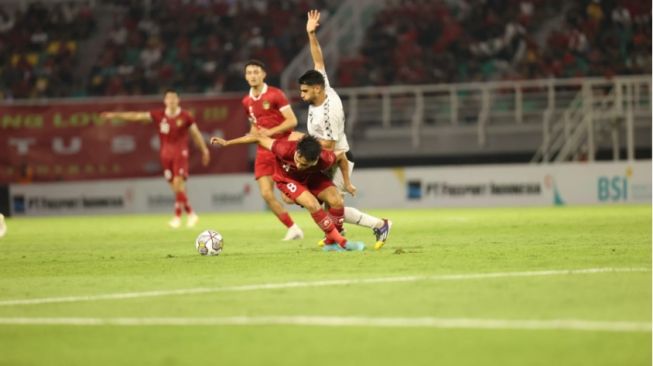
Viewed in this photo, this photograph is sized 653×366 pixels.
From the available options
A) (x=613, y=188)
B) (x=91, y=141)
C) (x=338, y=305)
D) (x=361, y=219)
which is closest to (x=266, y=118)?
(x=361, y=219)

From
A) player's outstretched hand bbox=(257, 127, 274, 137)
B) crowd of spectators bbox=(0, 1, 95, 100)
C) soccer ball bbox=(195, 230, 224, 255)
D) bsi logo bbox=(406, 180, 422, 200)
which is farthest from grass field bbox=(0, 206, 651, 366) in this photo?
crowd of spectators bbox=(0, 1, 95, 100)

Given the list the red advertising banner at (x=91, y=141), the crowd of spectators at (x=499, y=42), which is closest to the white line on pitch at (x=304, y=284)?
the red advertising banner at (x=91, y=141)

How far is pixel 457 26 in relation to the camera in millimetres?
31641

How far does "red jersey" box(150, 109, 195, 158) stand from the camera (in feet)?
64.9

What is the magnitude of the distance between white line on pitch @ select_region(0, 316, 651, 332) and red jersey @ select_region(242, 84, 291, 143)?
27.5ft

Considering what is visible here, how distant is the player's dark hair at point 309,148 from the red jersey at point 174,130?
8778mm

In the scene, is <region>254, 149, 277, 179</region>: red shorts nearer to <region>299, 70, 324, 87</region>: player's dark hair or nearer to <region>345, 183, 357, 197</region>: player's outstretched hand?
<region>345, 183, 357, 197</region>: player's outstretched hand

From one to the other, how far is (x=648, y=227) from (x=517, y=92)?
13797 millimetres

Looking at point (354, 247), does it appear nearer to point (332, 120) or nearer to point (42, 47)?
point (332, 120)

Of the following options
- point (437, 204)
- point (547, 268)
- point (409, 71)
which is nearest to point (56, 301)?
point (547, 268)

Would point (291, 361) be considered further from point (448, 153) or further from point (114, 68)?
point (114, 68)

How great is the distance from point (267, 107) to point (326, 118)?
2574mm

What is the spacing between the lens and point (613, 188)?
25984mm

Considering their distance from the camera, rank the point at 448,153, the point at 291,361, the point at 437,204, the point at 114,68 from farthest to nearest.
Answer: the point at 114,68 < the point at 448,153 < the point at 437,204 < the point at 291,361
